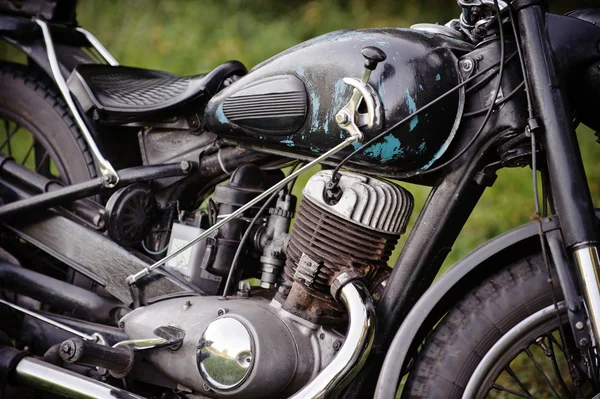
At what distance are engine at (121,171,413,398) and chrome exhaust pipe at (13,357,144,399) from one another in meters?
0.17

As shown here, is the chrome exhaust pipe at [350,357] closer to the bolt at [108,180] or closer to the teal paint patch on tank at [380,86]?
the teal paint patch on tank at [380,86]

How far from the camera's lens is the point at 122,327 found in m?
2.34

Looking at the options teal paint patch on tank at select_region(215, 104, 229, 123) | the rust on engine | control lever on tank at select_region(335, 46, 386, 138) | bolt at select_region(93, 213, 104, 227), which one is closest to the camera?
control lever on tank at select_region(335, 46, 386, 138)

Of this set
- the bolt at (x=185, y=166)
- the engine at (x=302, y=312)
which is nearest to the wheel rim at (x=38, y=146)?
the bolt at (x=185, y=166)

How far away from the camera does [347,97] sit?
198 centimetres

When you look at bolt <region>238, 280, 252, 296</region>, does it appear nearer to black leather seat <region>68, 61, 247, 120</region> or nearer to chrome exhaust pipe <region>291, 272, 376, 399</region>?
chrome exhaust pipe <region>291, 272, 376, 399</region>

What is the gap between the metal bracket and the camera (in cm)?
242

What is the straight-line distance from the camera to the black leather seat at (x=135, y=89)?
2.41 metres

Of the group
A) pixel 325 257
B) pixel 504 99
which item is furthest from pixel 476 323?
pixel 504 99

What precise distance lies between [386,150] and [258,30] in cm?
371

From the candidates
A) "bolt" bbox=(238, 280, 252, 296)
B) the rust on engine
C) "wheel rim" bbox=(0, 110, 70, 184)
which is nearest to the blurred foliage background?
"wheel rim" bbox=(0, 110, 70, 184)

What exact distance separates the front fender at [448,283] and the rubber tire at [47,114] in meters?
1.39

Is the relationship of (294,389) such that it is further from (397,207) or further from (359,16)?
(359,16)

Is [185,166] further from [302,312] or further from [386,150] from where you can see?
[386,150]
